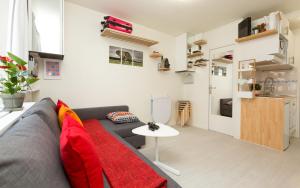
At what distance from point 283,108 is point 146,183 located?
2726 millimetres

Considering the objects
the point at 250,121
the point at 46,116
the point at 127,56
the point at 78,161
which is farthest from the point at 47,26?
the point at 250,121

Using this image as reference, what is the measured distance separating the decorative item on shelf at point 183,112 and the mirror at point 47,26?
3070 millimetres

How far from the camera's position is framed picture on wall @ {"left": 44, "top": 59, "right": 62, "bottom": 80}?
2.47 meters

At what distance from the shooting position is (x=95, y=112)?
2.81 meters

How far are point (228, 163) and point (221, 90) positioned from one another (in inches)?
79.8

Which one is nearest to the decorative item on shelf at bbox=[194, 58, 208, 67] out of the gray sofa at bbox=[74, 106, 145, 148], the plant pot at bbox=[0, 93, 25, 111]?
the gray sofa at bbox=[74, 106, 145, 148]

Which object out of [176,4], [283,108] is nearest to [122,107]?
[176,4]

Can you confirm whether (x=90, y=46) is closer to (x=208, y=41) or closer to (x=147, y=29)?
(x=147, y=29)

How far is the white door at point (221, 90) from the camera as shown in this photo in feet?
11.3

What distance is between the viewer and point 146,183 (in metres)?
0.94

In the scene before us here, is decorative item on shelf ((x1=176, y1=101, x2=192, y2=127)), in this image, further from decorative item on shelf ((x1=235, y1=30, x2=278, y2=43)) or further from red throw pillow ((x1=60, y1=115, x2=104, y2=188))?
red throw pillow ((x1=60, y1=115, x2=104, y2=188))

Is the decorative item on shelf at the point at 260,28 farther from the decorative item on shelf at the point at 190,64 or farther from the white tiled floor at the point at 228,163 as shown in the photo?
the white tiled floor at the point at 228,163

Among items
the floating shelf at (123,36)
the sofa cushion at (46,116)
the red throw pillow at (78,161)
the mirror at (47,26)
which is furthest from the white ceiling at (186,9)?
the red throw pillow at (78,161)

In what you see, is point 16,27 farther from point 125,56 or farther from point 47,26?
point 125,56
